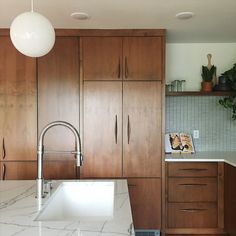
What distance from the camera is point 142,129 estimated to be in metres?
3.11

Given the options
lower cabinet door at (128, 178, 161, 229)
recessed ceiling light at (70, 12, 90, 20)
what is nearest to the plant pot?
lower cabinet door at (128, 178, 161, 229)

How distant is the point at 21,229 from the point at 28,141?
208 centimetres

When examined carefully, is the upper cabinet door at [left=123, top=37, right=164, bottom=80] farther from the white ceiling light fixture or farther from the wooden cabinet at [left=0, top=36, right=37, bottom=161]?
the white ceiling light fixture

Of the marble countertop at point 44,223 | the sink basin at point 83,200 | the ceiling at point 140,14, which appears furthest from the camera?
the ceiling at point 140,14

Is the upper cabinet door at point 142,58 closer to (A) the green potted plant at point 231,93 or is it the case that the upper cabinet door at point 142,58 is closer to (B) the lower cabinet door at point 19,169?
(A) the green potted plant at point 231,93

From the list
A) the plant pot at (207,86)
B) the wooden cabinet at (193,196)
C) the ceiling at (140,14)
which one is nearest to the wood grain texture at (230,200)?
the wooden cabinet at (193,196)

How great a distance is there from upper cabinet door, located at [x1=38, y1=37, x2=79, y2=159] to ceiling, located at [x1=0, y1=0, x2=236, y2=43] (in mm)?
269

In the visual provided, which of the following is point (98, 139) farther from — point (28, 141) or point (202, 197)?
point (202, 197)

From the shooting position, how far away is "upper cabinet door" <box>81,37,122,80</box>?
309cm

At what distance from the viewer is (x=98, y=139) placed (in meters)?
3.12

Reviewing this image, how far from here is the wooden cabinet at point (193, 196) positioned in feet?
10.3

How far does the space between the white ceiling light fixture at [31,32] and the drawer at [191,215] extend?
7.57 feet

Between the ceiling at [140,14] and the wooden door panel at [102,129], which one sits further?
the wooden door panel at [102,129]

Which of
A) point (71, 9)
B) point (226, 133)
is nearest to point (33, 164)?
point (71, 9)
